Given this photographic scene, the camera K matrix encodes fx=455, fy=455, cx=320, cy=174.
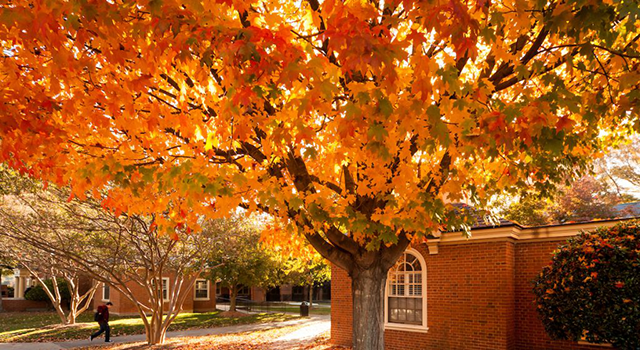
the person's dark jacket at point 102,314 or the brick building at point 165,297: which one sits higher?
the person's dark jacket at point 102,314

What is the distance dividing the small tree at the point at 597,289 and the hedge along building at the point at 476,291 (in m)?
1.46

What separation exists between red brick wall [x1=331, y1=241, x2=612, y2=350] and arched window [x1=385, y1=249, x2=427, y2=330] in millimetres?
241

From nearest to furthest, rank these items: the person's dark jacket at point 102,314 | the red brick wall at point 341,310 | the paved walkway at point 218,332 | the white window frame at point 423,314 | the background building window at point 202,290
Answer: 1. the white window frame at point 423,314
2. the red brick wall at point 341,310
3. the paved walkway at point 218,332
4. the person's dark jacket at point 102,314
5. the background building window at point 202,290

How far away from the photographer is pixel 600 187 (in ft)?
99.5

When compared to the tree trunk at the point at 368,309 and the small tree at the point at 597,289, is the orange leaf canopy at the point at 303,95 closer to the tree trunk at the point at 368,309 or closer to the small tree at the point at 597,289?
the tree trunk at the point at 368,309

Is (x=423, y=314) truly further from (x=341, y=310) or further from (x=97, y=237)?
(x=97, y=237)

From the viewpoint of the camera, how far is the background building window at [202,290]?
35.8m

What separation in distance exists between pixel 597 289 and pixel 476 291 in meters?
3.92

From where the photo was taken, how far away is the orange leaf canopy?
13.7ft

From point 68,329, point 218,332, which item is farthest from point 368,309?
point 68,329

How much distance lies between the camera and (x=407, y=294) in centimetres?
1448

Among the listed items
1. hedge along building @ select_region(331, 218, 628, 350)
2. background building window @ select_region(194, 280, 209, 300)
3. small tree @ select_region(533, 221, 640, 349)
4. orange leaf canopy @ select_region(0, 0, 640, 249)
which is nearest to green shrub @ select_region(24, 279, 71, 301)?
background building window @ select_region(194, 280, 209, 300)

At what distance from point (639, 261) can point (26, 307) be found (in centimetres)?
4109

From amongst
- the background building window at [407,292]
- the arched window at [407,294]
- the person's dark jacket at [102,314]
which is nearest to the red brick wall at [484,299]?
the arched window at [407,294]
